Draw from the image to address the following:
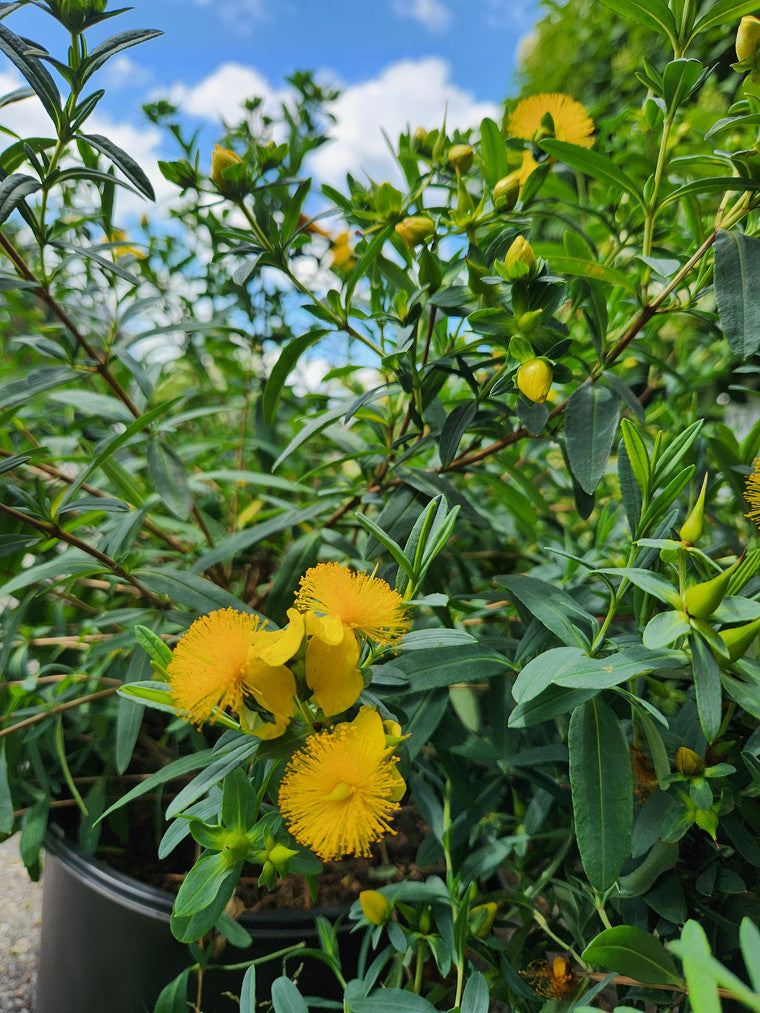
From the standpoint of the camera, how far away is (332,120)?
916 millimetres

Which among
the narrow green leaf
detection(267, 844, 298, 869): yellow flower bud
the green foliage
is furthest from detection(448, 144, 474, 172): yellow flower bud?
detection(267, 844, 298, 869): yellow flower bud

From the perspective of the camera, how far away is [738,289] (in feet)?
1.33

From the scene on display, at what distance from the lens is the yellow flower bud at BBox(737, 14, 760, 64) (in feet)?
1.35

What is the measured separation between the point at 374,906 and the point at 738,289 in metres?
0.46

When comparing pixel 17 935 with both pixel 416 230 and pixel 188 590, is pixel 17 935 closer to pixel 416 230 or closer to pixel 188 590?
pixel 188 590

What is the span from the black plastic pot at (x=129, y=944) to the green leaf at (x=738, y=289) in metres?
0.51

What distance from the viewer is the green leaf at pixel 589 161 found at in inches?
17.6

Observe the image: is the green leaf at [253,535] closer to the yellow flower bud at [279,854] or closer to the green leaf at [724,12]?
the yellow flower bud at [279,854]

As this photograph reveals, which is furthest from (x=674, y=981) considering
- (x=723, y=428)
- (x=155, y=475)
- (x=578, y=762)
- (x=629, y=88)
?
(x=629, y=88)

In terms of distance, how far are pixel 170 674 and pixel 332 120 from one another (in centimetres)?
85

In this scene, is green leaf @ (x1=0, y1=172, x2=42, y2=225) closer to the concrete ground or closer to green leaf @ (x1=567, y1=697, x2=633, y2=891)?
green leaf @ (x1=567, y1=697, x2=633, y2=891)

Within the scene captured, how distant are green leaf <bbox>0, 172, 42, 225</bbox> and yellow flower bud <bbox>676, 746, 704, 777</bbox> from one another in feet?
1.67

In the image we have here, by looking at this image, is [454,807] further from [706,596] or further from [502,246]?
[502,246]

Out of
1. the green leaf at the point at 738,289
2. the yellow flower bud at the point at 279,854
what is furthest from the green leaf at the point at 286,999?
the green leaf at the point at 738,289
